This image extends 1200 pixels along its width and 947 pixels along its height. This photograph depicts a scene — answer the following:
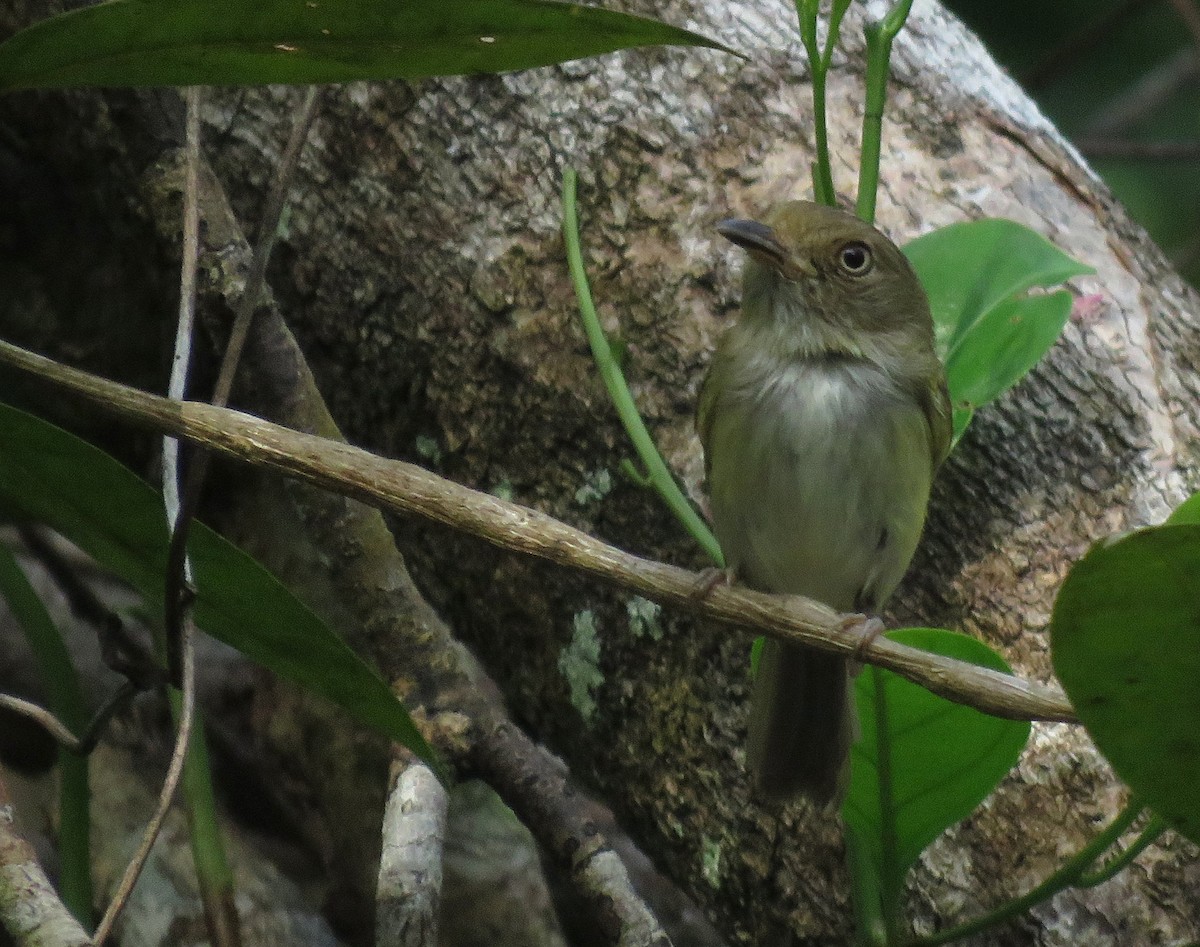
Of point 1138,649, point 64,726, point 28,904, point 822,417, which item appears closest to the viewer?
point 1138,649

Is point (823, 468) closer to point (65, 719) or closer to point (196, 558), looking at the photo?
point (196, 558)

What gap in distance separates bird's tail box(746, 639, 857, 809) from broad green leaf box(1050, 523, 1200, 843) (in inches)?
26.3

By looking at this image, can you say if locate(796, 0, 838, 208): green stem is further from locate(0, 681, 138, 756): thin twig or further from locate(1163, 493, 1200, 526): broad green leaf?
locate(0, 681, 138, 756): thin twig

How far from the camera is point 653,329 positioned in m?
2.88

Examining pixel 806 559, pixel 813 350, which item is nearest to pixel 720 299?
pixel 813 350

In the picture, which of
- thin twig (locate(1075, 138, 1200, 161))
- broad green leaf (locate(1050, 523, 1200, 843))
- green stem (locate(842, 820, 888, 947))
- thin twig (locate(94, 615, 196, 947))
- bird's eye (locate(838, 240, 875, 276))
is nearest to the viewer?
broad green leaf (locate(1050, 523, 1200, 843))

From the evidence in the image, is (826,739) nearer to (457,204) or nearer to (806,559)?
(806,559)

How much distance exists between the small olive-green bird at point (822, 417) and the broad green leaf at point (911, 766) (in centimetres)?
38

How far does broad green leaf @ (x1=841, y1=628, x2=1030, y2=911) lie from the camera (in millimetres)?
2105

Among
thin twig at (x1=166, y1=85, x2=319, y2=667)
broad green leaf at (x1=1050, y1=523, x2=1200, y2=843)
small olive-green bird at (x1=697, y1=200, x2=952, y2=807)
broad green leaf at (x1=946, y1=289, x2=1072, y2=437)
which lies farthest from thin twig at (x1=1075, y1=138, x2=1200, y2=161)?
broad green leaf at (x1=1050, y1=523, x2=1200, y2=843)

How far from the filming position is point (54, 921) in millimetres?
1592

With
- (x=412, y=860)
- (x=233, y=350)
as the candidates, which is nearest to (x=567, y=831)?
(x=412, y=860)

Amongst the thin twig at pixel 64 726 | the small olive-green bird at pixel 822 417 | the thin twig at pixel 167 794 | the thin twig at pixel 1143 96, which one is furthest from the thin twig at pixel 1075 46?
the thin twig at pixel 167 794

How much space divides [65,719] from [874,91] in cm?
182
